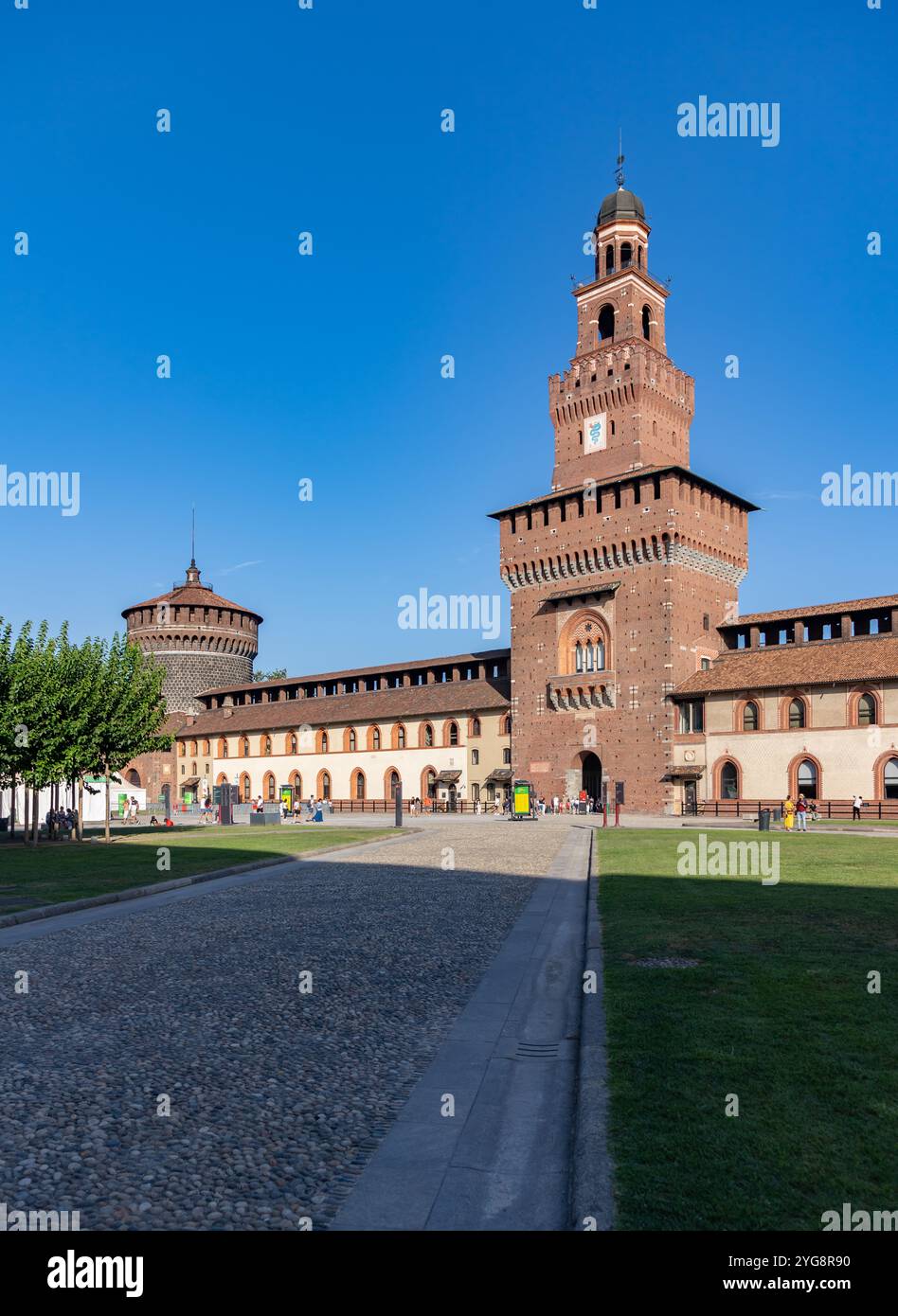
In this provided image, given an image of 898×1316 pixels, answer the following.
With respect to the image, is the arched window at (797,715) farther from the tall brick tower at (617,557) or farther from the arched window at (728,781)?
the tall brick tower at (617,557)

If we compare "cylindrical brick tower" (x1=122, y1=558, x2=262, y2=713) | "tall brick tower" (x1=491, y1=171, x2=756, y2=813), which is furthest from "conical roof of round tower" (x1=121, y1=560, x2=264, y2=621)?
"tall brick tower" (x1=491, y1=171, x2=756, y2=813)

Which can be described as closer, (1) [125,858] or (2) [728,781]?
(1) [125,858]

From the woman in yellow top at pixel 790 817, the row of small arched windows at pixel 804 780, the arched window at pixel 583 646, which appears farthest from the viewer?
the arched window at pixel 583 646

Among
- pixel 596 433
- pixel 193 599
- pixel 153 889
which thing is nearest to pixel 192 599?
pixel 193 599

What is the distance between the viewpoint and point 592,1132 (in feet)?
16.7

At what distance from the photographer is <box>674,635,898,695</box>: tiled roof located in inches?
1750

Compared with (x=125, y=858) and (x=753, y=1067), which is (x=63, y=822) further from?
(x=753, y=1067)

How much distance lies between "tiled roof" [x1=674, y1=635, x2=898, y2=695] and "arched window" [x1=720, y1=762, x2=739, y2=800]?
413 cm

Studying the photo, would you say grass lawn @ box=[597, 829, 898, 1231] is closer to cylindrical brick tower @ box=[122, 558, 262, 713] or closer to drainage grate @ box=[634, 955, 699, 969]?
drainage grate @ box=[634, 955, 699, 969]

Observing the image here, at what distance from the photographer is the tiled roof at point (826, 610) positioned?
154 ft

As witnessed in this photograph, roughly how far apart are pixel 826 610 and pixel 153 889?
1607 inches

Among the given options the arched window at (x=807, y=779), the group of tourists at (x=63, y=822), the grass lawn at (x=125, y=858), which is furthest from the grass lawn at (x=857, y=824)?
the group of tourists at (x=63, y=822)

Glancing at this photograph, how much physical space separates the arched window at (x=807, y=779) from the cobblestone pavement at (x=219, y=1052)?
115ft
